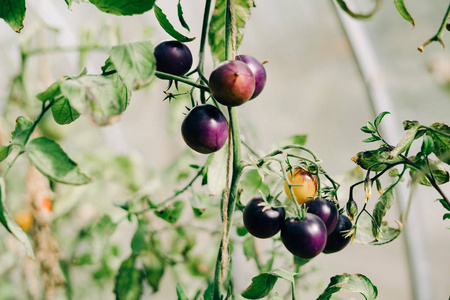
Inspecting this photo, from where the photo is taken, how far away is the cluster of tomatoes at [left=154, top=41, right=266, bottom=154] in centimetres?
41

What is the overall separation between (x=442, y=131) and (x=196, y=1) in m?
2.21

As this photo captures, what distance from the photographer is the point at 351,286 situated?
0.49m

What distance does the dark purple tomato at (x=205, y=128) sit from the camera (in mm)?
455

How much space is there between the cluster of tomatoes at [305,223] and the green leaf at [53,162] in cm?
18

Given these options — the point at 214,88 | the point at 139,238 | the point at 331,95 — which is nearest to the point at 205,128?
the point at 214,88

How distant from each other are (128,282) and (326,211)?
20.1 inches

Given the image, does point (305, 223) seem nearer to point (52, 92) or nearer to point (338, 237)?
point (338, 237)

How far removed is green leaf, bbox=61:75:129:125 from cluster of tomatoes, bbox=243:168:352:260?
181 millimetres

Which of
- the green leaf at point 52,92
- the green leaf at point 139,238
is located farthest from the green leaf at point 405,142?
the green leaf at point 139,238

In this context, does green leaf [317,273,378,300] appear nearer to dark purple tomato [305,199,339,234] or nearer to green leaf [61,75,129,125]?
dark purple tomato [305,199,339,234]

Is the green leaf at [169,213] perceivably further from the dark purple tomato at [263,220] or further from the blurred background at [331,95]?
the blurred background at [331,95]

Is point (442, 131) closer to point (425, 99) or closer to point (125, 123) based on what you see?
point (425, 99)

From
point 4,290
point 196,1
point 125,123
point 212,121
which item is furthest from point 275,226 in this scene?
point 125,123

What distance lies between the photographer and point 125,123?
3.50 meters
